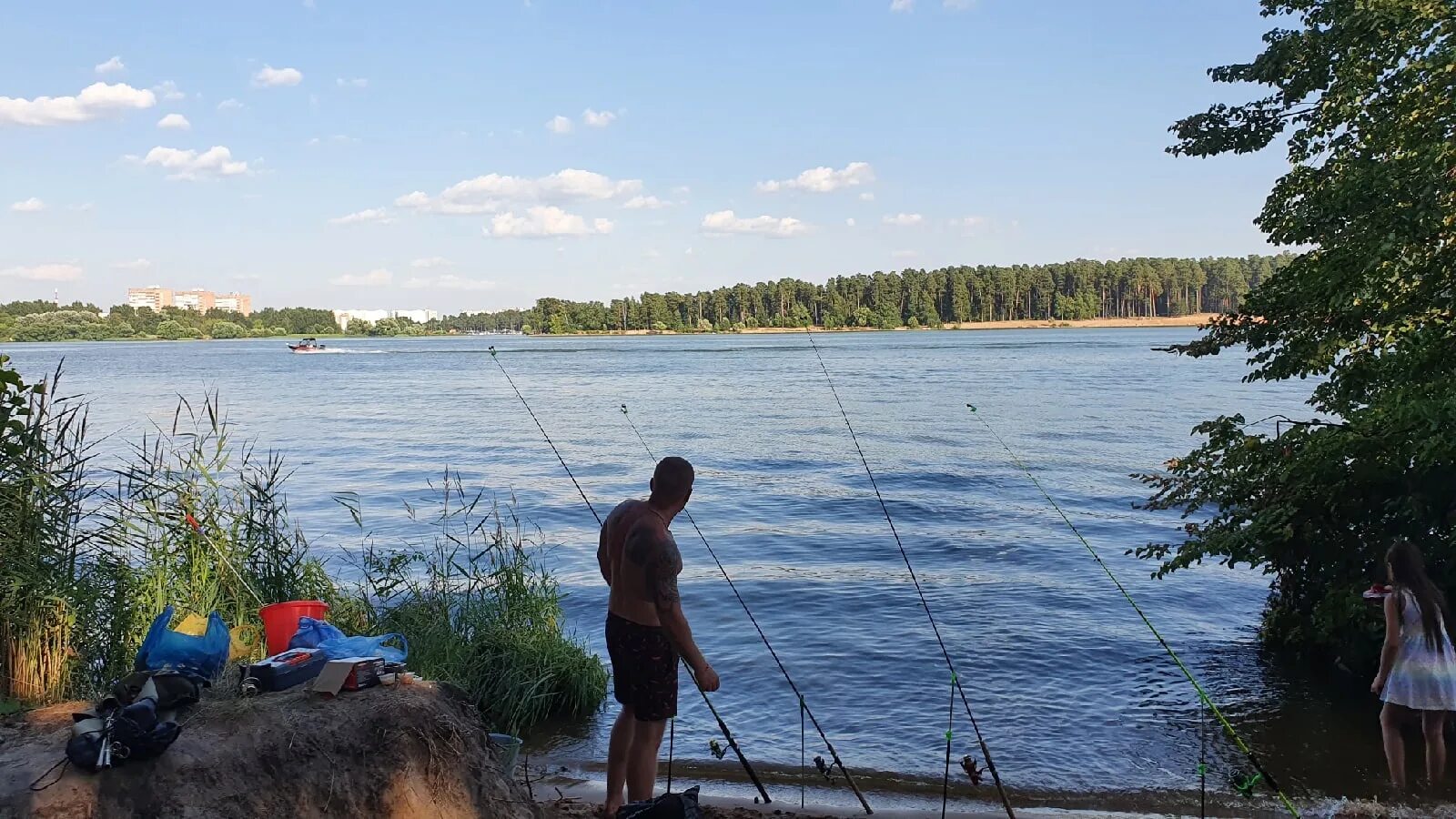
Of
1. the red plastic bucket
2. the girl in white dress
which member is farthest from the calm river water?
the red plastic bucket

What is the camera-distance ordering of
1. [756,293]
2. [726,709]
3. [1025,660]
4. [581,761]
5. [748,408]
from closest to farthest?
[581,761] → [726,709] → [1025,660] → [748,408] → [756,293]

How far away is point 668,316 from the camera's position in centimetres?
15300

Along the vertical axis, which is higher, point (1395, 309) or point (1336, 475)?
point (1395, 309)

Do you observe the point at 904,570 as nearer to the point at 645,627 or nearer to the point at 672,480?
the point at 645,627

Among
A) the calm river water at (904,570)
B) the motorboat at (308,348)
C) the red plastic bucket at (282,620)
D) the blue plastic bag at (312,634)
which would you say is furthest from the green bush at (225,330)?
the blue plastic bag at (312,634)

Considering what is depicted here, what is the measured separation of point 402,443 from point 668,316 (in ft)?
407

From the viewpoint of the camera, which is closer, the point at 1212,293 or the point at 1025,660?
the point at 1025,660

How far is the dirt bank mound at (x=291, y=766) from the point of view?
4141 millimetres

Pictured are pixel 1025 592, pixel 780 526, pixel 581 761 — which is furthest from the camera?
pixel 780 526

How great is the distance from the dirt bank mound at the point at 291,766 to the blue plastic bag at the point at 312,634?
0.44 metres

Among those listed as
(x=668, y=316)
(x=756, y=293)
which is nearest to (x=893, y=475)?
(x=756, y=293)

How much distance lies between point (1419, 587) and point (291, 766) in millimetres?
6430

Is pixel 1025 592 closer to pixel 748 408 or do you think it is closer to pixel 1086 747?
pixel 1086 747

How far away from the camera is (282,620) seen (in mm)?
6082
